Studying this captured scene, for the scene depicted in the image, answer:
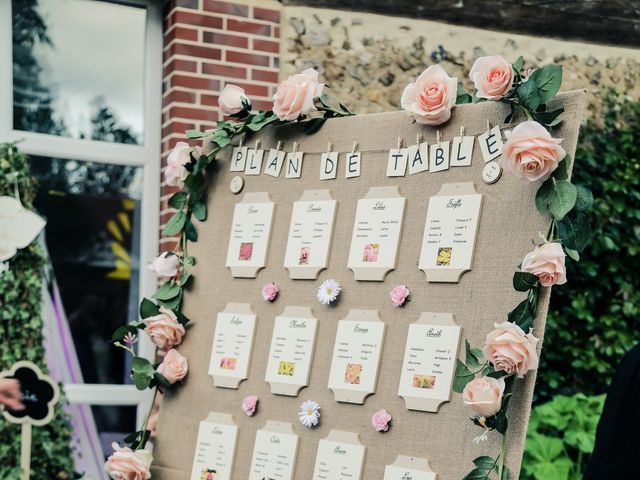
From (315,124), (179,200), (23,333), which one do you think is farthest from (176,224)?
(23,333)

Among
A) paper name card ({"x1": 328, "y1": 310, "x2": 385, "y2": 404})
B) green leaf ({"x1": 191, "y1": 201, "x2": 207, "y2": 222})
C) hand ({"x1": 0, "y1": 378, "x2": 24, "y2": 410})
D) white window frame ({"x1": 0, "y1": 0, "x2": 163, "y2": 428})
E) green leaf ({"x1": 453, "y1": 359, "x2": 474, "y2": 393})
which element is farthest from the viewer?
white window frame ({"x1": 0, "y1": 0, "x2": 163, "y2": 428})

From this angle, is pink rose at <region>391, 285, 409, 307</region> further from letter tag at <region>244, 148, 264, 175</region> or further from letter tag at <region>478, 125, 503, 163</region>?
letter tag at <region>244, 148, 264, 175</region>

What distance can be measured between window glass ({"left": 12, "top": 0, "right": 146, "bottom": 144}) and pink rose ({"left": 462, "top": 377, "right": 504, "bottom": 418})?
110 inches

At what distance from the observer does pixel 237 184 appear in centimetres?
293

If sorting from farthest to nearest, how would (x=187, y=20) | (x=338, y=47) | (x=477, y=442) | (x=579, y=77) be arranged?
(x=579, y=77) < (x=338, y=47) < (x=187, y=20) < (x=477, y=442)

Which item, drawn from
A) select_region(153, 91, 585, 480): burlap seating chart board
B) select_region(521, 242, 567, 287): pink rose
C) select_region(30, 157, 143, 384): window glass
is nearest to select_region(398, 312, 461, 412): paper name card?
select_region(153, 91, 585, 480): burlap seating chart board

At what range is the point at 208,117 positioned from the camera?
436 centimetres

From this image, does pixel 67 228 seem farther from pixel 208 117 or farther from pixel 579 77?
pixel 579 77

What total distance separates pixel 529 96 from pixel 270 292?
3.09ft

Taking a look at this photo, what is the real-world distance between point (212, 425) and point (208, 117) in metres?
1.97

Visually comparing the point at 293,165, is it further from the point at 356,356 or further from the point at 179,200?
the point at 356,356

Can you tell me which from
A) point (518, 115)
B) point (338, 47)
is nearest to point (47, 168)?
point (338, 47)

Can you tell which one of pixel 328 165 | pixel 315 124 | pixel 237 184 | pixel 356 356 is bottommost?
pixel 356 356

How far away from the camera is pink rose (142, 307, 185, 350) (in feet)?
9.48
